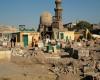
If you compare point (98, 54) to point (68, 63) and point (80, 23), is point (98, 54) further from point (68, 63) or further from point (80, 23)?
point (80, 23)

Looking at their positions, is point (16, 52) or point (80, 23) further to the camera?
point (80, 23)

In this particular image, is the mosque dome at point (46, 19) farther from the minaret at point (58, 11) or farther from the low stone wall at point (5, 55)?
the low stone wall at point (5, 55)

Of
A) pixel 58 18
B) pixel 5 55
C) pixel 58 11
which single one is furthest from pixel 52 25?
pixel 5 55

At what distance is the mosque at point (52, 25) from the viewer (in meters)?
40.5

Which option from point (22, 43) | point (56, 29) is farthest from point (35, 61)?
point (56, 29)

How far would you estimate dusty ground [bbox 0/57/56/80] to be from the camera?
1532 centimetres

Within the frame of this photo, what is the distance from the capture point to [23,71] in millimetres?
17156

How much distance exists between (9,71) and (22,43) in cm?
1499

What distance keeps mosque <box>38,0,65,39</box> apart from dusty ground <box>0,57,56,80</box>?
1948 centimetres

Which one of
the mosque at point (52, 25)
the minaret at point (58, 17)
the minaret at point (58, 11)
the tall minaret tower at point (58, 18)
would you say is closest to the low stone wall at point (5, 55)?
the mosque at point (52, 25)

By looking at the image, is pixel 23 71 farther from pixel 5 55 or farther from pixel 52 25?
pixel 52 25

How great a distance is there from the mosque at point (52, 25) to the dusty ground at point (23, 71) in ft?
63.9

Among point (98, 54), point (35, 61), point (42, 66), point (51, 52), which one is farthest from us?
point (51, 52)

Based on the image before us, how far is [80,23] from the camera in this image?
195ft
